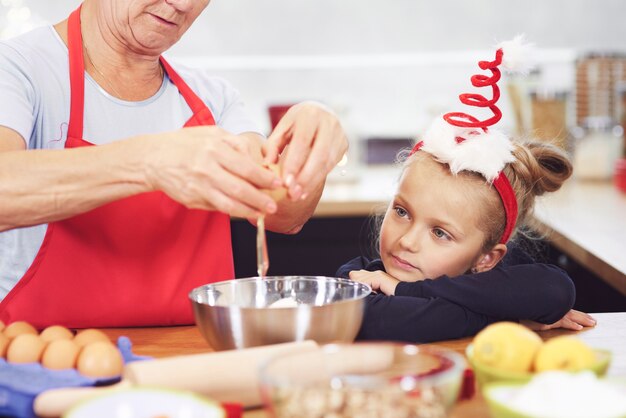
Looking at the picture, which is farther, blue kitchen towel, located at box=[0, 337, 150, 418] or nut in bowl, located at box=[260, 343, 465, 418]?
blue kitchen towel, located at box=[0, 337, 150, 418]

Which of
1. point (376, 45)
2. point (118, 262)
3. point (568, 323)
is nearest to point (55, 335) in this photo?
point (118, 262)

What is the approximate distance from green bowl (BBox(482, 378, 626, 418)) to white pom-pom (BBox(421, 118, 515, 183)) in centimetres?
76

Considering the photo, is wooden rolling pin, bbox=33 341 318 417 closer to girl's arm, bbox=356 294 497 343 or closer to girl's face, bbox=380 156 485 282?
girl's arm, bbox=356 294 497 343

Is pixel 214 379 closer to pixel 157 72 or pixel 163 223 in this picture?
pixel 163 223

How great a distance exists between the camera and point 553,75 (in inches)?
160

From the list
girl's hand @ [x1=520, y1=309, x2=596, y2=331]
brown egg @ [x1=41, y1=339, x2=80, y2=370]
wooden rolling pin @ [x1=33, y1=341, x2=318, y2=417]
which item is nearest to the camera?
wooden rolling pin @ [x1=33, y1=341, x2=318, y2=417]

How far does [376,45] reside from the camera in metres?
3.95

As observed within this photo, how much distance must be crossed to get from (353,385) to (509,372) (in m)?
0.24

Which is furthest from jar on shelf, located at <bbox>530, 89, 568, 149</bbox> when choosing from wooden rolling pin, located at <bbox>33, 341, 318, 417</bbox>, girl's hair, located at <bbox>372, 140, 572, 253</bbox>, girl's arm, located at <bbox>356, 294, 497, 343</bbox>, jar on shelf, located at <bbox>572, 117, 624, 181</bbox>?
wooden rolling pin, located at <bbox>33, 341, 318, 417</bbox>

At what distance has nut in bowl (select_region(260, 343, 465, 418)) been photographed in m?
0.76

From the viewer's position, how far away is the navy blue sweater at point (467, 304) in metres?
1.29

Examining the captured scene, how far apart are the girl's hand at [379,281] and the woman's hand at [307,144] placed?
26cm

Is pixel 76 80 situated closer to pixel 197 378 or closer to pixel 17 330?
pixel 17 330

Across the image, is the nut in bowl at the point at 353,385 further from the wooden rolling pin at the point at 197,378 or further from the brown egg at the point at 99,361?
the brown egg at the point at 99,361
